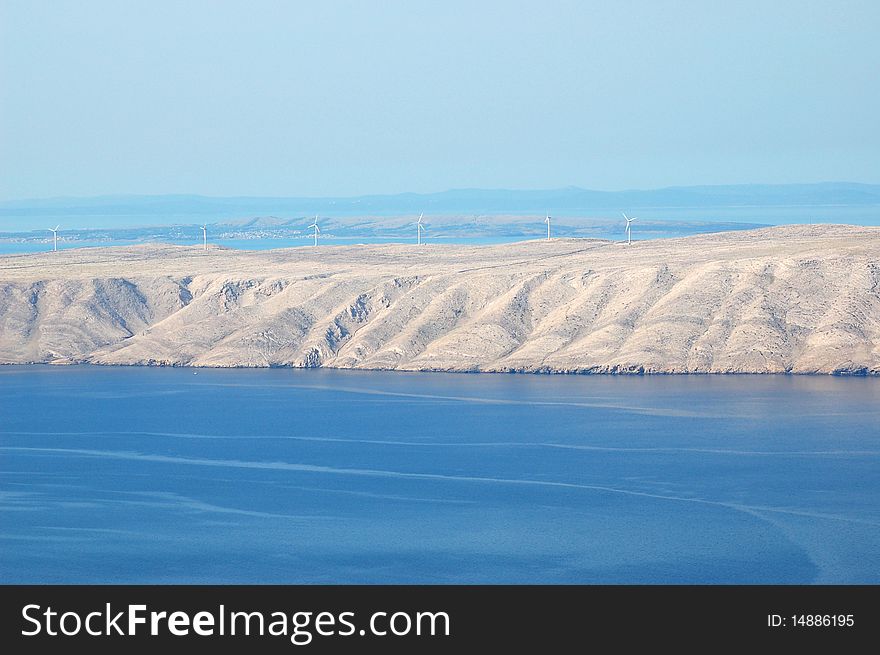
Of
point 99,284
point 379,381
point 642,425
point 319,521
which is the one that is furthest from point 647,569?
point 99,284

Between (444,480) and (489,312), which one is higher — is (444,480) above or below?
below

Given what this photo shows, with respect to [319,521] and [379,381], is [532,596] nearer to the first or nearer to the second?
[319,521]

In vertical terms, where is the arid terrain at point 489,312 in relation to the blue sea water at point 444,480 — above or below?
above

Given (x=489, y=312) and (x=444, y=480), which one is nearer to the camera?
(x=444, y=480)

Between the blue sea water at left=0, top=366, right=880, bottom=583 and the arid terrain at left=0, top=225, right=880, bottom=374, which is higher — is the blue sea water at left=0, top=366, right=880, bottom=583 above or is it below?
below

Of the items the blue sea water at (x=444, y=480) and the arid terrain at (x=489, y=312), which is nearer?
the blue sea water at (x=444, y=480)
